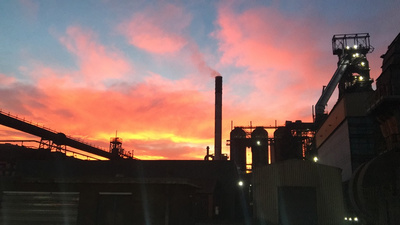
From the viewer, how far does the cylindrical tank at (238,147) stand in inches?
2527

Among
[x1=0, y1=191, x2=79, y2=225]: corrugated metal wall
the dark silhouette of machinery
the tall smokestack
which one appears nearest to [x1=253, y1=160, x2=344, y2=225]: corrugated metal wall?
[x1=0, y1=191, x2=79, y2=225]: corrugated metal wall

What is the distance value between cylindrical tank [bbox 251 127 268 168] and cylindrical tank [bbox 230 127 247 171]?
1895 millimetres

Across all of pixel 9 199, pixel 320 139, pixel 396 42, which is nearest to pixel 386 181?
pixel 396 42

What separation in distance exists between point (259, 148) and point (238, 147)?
4.25m

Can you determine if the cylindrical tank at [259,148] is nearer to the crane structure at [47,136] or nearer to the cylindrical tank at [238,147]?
the cylindrical tank at [238,147]

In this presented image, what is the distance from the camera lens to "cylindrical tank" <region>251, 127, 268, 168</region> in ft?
207

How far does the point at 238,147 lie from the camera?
2539 inches

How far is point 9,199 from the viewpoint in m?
16.3

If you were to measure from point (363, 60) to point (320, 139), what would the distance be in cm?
1421

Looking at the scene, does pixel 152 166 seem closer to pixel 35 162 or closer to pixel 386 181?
pixel 35 162

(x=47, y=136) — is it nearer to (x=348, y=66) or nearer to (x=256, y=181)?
(x=256, y=181)

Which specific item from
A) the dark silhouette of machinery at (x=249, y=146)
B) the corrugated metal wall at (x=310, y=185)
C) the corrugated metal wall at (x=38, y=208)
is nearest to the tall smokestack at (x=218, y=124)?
the dark silhouette of machinery at (x=249, y=146)

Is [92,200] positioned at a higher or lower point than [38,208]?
higher

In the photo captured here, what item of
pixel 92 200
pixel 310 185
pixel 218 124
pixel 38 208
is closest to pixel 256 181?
pixel 310 185
